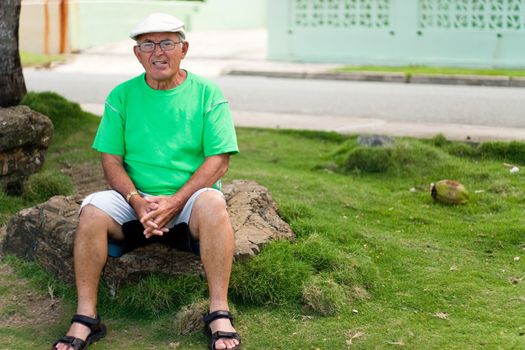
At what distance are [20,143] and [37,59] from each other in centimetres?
1174

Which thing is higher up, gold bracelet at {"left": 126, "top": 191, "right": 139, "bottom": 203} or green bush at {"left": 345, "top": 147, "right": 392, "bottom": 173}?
gold bracelet at {"left": 126, "top": 191, "right": 139, "bottom": 203}

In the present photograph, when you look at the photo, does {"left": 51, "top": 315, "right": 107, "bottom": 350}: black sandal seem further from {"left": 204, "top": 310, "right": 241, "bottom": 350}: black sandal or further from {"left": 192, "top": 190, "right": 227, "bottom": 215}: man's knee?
{"left": 192, "top": 190, "right": 227, "bottom": 215}: man's knee

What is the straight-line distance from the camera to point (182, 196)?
4109mm

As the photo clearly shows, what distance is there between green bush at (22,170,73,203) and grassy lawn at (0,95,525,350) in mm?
89

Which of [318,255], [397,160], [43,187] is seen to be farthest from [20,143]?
[397,160]

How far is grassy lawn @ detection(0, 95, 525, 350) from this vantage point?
4.02m

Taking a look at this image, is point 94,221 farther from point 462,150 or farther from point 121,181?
point 462,150

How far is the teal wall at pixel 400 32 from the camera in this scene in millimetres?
15445

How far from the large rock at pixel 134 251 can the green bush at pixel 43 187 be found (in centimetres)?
94

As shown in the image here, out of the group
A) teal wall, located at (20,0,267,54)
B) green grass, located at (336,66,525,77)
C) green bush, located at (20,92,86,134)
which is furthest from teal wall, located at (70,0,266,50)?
green bush, located at (20,92,86,134)

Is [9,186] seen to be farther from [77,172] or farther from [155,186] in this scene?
[155,186]

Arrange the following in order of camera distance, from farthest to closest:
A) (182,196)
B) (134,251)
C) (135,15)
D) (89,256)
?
(135,15) → (134,251) → (182,196) → (89,256)

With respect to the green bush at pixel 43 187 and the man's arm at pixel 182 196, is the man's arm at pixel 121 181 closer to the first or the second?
the man's arm at pixel 182 196

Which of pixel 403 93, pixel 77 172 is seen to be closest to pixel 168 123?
pixel 77 172
